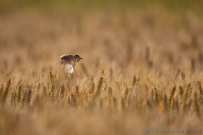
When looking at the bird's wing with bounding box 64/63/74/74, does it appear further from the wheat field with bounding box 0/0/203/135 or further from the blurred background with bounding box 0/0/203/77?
the blurred background with bounding box 0/0/203/77

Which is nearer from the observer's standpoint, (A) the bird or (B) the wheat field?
(B) the wheat field

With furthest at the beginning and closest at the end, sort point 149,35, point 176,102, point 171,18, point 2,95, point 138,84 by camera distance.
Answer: point 171,18 → point 149,35 → point 138,84 → point 2,95 → point 176,102

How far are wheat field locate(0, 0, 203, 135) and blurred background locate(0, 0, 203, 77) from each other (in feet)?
0.06

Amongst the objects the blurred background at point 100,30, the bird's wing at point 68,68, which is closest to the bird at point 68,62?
the bird's wing at point 68,68

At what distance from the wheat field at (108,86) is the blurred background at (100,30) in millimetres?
17

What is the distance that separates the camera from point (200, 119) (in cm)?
200

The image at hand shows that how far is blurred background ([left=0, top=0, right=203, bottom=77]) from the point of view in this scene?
514 cm

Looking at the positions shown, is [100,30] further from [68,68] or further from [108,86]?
[108,86]

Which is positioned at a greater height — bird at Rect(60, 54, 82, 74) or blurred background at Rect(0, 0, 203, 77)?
blurred background at Rect(0, 0, 203, 77)

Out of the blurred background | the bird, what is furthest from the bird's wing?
the blurred background

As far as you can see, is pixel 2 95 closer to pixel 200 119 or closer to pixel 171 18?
pixel 200 119

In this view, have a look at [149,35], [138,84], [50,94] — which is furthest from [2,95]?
[149,35]

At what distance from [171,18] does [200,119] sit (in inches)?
181

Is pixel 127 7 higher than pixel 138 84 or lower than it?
higher
